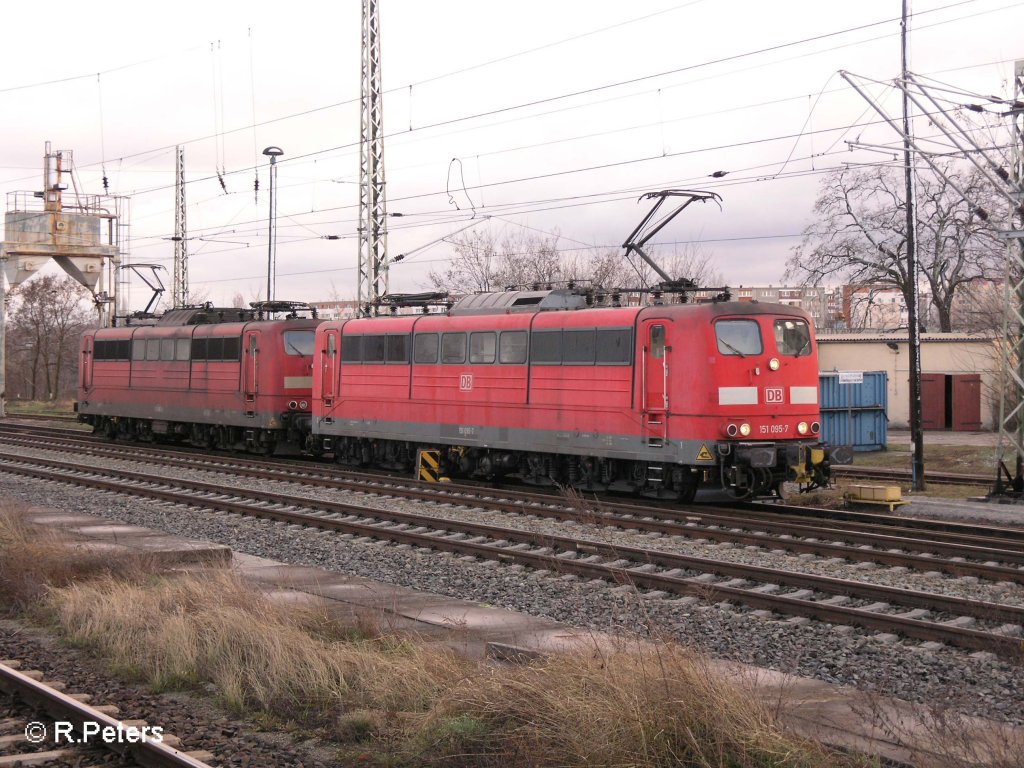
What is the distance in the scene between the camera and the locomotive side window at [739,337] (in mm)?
16719

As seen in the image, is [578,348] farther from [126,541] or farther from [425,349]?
[126,541]

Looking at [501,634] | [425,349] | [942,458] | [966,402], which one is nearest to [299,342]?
[425,349]

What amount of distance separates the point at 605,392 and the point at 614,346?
0.77 meters

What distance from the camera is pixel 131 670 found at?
795 centimetres

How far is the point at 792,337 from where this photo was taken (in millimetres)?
17484

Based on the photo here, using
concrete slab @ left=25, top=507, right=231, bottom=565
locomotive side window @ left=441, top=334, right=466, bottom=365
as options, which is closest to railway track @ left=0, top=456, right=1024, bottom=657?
concrete slab @ left=25, top=507, right=231, bottom=565

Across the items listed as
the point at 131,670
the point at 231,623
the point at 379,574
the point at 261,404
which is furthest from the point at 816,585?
the point at 261,404

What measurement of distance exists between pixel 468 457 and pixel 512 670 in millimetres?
14966

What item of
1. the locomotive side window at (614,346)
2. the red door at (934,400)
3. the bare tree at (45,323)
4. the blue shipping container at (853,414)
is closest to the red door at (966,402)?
the red door at (934,400)

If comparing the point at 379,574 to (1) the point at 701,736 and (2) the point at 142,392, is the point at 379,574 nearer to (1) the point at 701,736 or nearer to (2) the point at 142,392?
(1) the point at 701,736

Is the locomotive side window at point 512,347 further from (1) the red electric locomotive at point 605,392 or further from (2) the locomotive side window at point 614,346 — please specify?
(2) the locomotive side window at point 614,346

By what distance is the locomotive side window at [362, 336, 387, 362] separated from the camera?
22.9 m

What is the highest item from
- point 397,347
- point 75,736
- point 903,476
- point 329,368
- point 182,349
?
point 182,349

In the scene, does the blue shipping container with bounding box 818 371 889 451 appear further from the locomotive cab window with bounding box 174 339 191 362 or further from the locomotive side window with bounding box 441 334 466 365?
the locomotive cab window with bounding box 174 339 191 362
